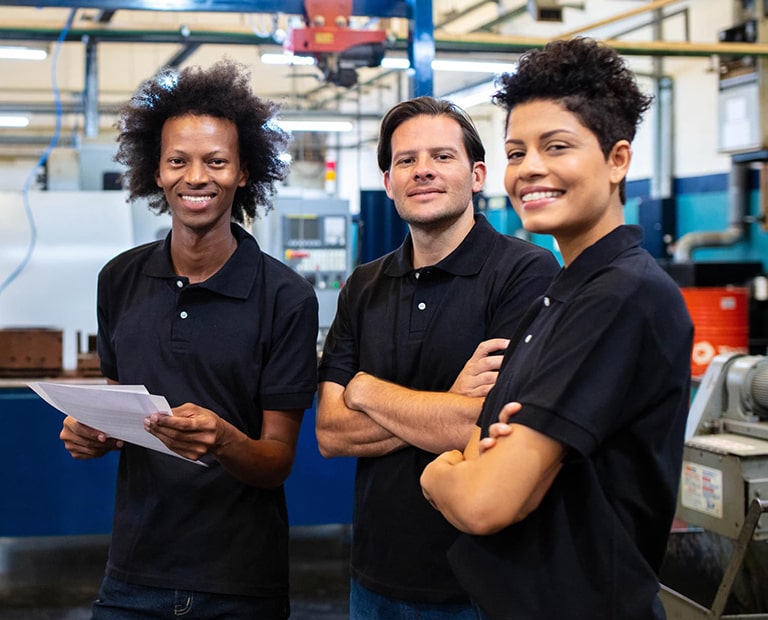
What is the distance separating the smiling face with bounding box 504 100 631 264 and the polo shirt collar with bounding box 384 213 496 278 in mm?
421

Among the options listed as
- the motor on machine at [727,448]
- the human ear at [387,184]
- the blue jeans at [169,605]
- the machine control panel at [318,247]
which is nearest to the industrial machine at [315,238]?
the machine control panel at [318,247]

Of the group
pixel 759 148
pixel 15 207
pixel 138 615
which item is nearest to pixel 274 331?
pixel 138 615

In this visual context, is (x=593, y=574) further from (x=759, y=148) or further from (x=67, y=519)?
(x=759, y=148)

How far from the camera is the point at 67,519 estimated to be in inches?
152

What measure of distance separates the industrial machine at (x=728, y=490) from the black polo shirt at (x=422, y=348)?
4.00 feet

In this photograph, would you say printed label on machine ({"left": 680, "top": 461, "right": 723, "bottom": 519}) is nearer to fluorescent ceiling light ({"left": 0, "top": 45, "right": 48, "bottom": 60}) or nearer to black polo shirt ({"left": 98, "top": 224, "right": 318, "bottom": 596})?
black polo shirt ({"left": 98, "top": 224, "right": 318, "bottom": 596})

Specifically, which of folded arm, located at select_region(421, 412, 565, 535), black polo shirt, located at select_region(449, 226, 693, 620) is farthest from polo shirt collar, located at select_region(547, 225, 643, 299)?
folded arm, located at select_region(421, 412, 565, 535)

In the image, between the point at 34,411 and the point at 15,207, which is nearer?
the point at 34,411

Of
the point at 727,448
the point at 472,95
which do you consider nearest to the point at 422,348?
the point at 727,448

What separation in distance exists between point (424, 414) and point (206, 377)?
0.40 m

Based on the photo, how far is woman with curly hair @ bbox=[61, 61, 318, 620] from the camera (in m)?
1.57

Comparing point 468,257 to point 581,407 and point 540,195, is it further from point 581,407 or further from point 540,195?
point 581,407

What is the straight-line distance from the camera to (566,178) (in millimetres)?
1190

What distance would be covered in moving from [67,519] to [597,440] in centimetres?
334
